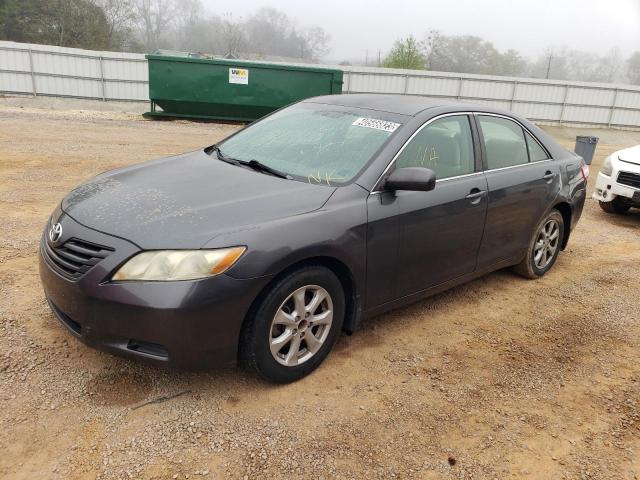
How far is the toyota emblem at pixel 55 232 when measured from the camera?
2.93 m

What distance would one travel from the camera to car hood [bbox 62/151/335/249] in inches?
107

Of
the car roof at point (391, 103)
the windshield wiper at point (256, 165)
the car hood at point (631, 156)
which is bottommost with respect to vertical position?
the car hood at point (631, 156)

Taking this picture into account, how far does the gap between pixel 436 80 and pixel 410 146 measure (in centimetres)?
1971

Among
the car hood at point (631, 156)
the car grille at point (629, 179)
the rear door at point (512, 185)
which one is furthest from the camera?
the car hood at point (631, 156)

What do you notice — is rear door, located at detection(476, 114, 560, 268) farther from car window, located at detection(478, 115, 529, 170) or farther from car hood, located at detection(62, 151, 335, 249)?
car hood, located at detection(62, 151, 335, 249)

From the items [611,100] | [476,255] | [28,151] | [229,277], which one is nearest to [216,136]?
→ [28,151]

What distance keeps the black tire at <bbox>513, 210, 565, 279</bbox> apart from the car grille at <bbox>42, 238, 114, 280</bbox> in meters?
3.56

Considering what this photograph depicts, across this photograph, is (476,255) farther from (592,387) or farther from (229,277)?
(229,277)

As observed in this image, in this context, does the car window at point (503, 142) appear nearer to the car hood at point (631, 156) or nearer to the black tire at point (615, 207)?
the car hood at point (631, 156)

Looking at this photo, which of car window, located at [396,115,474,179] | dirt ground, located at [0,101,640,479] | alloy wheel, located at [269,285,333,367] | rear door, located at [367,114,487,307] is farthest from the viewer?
car window, located at [396,115,474,179]

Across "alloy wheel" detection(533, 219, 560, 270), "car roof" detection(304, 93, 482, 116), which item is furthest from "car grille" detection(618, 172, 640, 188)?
"car roof" detection(304, 93, 482, 116)

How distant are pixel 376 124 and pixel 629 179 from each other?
5.03 meters

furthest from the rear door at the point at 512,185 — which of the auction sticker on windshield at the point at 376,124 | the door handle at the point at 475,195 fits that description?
the auction sticker on windshield at the point at 376,124

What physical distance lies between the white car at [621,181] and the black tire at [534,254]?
2652 millimetres
